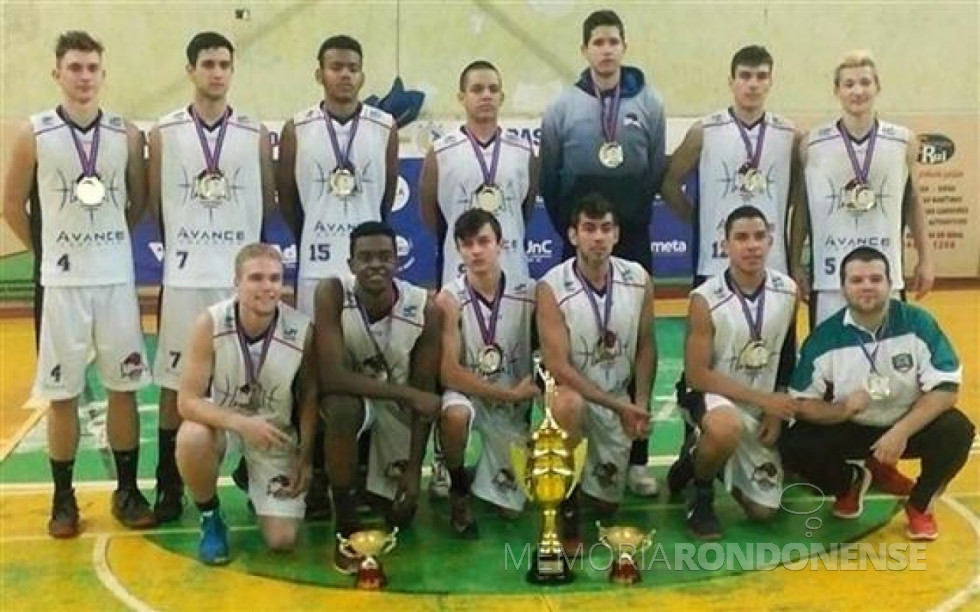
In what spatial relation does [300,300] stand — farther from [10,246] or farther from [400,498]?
[10,246]

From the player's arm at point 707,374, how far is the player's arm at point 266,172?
6.18 ft

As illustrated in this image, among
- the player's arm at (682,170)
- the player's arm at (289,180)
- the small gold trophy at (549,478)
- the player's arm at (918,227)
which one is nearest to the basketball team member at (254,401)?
the player's arm at (289,180)

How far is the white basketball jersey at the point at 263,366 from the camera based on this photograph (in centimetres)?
504

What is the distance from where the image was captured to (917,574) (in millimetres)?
4805

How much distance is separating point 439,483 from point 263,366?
113 centimetres

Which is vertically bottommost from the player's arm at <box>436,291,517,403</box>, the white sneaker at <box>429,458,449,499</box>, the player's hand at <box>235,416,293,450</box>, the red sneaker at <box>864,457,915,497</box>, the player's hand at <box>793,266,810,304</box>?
the white sneaker at <box>429,458,449,499</box>

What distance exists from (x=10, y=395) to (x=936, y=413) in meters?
5.45

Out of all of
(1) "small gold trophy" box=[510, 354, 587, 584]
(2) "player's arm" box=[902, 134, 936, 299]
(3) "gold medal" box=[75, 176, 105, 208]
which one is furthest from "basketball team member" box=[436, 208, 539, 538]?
(2) "player's arm" box=[902, 134, 936, 299]

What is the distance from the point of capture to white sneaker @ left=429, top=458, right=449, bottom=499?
18.9 ft

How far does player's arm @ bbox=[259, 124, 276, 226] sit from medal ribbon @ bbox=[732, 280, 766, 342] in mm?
2036

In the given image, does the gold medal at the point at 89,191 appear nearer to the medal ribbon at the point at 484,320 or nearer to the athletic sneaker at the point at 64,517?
the athletic sneaker at the point at 64,517

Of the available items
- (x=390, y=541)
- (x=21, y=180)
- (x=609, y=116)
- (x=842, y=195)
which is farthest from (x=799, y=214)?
(x=21, y=180)

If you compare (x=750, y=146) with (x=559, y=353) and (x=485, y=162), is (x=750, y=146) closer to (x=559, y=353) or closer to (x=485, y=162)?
(x=485, y=162)

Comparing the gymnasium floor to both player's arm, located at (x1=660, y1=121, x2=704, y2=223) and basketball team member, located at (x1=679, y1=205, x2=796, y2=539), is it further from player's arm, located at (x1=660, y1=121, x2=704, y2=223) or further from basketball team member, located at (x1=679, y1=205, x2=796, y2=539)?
player's arm, located at (x1=660, y1=121, x2=704, y2=223)
